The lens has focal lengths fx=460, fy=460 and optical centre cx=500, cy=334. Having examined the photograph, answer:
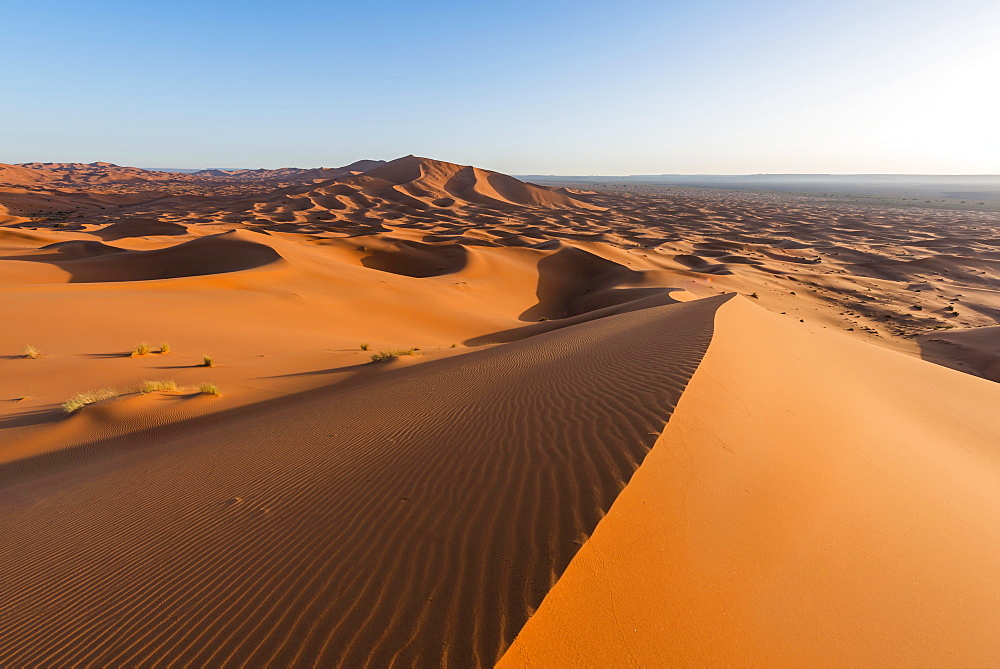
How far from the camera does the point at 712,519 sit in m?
3.35

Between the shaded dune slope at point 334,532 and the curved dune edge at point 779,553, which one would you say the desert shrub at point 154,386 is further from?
the curved dune edge at point 779,553

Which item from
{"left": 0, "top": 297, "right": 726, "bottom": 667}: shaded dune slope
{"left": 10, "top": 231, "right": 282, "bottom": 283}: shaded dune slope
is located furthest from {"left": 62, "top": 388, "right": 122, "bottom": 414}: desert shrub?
{"left": 10, "top": 231, "right": 282, "bottom": 283}: shaded dune slope

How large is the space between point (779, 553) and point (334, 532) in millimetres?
3137

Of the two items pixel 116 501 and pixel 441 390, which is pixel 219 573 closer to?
pixel 116 501

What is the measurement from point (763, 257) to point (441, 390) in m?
36.4

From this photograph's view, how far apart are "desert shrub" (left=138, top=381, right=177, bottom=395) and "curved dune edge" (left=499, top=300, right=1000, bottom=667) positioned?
8505 millimetres

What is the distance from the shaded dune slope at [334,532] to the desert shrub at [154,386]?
7.88 feet

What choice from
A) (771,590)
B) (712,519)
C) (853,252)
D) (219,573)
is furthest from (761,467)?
(853,252)

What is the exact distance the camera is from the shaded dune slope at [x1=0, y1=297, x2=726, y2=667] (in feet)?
8.04

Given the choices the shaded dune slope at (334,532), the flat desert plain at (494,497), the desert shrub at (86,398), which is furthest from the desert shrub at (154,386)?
the shaded dune slope at (334,532)

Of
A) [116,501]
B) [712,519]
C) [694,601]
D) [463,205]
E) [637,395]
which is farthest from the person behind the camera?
[463,205]

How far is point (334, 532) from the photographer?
132 inches

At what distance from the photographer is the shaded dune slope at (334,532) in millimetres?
2451

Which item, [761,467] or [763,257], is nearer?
[761,467]
